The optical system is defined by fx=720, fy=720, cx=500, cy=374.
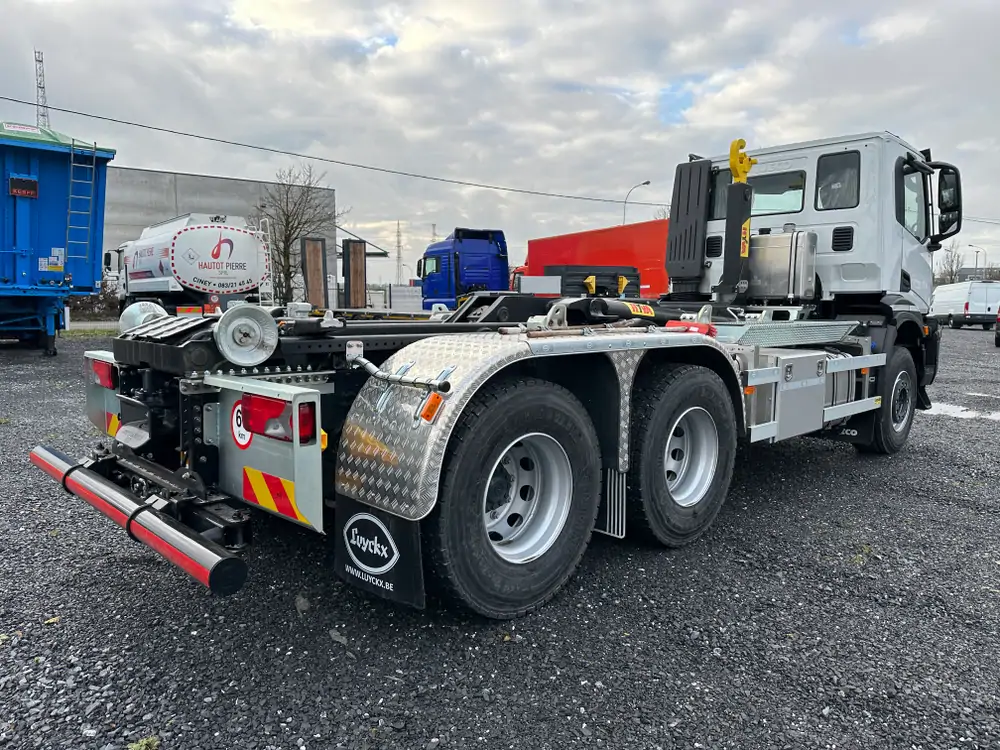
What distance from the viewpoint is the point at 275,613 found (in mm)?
3041

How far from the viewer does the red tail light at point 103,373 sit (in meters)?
3.59

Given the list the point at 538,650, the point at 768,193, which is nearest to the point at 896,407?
the point at 768,193

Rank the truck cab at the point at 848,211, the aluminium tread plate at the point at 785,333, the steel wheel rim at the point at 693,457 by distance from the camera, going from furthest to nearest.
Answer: the truck cab at the point at 848,211 < the aluminium tread plate at the point at 785,333 < the steel wheel rim at the point at 693,457

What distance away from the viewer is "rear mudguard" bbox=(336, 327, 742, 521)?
2580 millimetres

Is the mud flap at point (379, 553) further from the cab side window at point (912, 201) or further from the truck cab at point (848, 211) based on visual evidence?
the cab side window at point (912, 201)

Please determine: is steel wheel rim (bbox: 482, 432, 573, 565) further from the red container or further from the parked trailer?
the red container

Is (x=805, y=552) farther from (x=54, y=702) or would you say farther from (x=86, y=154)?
(x=86, y=154)

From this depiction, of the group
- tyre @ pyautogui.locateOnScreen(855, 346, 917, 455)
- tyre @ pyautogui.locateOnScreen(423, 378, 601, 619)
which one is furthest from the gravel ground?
tyre @ pyautogui.locateOnScreen(855, 346, 917, 455)

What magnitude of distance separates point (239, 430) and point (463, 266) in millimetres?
18386

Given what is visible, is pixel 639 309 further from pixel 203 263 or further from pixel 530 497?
pixel 203 263

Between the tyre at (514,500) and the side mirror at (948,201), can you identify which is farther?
the side mirror at (948,201)

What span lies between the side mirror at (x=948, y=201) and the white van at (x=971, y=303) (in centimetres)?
2729

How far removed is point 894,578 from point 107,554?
3.95 meters

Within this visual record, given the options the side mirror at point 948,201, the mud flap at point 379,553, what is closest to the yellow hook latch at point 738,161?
the side mirror at point 948,201
